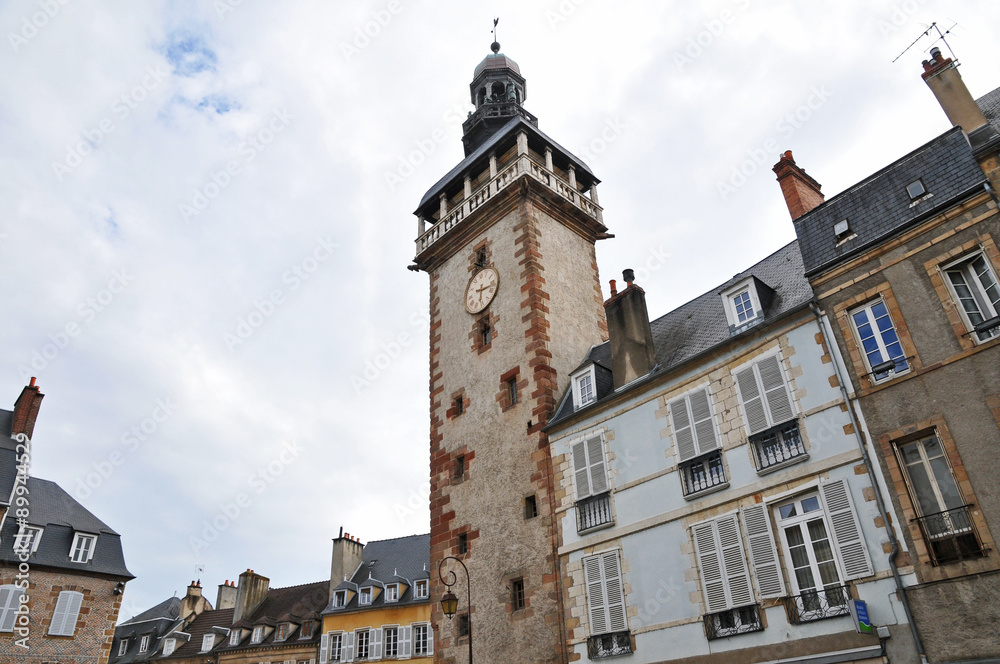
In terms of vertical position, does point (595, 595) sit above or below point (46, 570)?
below

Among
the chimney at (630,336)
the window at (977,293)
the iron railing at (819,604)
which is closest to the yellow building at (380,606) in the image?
the chimney at (630,336)

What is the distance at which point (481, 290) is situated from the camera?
22062 mm

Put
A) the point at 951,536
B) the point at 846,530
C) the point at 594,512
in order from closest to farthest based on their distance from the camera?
the point at 951,536, the point at 846,530, the point at 594,512

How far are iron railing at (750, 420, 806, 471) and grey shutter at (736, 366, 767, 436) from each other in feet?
0.64

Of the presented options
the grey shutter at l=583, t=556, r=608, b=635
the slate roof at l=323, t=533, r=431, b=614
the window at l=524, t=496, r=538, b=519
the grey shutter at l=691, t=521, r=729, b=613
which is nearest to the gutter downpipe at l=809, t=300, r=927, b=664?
the grey shutter at l=691, t=521, r=729, b=613

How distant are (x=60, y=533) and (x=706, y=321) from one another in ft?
82.5

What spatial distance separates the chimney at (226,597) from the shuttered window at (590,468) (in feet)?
118

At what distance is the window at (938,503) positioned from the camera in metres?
9.84

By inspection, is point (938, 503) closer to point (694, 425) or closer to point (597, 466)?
point (694, 425)

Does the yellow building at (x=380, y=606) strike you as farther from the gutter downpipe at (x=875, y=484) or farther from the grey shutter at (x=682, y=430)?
the gutter downpipe at (x=875, y=484)

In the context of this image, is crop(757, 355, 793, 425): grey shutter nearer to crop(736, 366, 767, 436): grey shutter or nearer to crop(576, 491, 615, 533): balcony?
crop(736, 366, 767, 436): grey shutter

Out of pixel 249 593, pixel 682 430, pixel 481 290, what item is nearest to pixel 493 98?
pixel 481 290

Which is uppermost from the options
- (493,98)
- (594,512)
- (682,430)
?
(493,98)

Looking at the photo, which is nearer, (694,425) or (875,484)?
(875,484)
